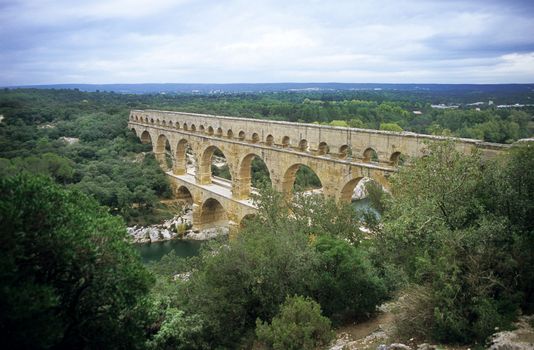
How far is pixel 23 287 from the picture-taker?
6.60 meters

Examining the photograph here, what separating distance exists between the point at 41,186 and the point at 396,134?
41.1 ft

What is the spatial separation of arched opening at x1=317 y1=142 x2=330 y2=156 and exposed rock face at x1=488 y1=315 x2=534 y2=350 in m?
13.3

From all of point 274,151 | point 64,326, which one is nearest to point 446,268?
point 64,326

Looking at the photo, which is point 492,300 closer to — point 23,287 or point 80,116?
point 23,287

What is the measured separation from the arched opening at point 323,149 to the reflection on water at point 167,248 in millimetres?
11776

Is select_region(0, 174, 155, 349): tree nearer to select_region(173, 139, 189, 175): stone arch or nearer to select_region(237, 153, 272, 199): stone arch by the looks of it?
select_region(237, 153, 272, 199): stone arch

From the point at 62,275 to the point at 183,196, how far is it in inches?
1096

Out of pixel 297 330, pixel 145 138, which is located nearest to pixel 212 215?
pixel 145 138

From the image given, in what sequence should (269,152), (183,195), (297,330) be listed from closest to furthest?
(297,330) → (269,152) → (183,195)

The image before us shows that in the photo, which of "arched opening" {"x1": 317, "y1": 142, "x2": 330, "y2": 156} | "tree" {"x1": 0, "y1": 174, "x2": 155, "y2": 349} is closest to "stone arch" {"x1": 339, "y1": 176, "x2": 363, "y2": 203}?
"arched opening" {"x1": 317, "y1": 142, "x2": 330, "y2": 156}

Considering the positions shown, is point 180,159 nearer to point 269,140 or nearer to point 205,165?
point 205,165

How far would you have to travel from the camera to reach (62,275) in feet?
25.3

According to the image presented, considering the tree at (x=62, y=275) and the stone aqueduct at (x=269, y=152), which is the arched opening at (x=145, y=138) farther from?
the tree at (x=62, y=275)

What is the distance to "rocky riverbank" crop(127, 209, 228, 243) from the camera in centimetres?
2989
